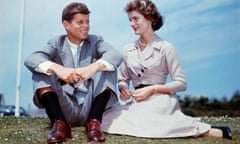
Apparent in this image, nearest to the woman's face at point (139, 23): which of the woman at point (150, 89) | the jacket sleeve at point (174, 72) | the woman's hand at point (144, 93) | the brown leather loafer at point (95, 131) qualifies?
the woman at point (150, 89)

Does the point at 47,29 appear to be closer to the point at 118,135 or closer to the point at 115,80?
the point at 115,80

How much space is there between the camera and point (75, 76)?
1521 mm

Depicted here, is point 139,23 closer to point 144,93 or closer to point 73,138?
point 144,93

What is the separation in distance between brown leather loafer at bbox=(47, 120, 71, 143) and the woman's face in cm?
48

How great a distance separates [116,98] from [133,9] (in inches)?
14.3

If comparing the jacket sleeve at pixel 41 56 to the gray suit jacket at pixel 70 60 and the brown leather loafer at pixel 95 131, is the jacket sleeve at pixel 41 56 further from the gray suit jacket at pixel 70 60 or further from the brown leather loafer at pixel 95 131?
the brown leather loafer at pixel 95 131

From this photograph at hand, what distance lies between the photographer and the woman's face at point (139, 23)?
171 cm

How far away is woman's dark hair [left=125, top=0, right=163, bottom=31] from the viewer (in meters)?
1.71

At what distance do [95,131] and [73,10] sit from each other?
1.56ft

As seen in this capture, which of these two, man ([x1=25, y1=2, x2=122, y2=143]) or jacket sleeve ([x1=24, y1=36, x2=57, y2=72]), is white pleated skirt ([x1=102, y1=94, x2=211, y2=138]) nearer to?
man ([x1=25, y1=2, x2=122, y2=143])

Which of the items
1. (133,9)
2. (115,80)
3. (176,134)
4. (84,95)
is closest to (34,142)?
(84,95)

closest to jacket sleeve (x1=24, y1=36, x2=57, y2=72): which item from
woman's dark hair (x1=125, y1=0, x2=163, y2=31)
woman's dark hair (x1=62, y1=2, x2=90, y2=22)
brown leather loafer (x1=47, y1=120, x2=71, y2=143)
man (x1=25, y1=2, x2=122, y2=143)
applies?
man (x1=25, y1=2, x2=122, y2=143)

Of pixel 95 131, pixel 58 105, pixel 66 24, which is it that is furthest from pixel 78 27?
pixel 95 131

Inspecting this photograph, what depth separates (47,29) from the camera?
1.88 meters
